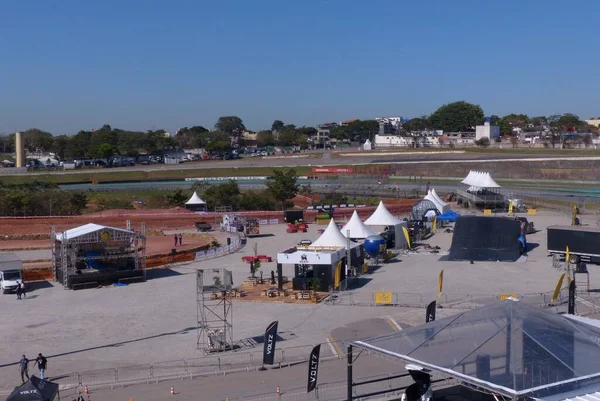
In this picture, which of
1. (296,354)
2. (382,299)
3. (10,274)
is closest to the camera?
(296,354)

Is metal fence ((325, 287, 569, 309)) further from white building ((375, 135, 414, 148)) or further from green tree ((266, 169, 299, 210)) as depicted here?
white building ((375, 135, 414, 148))

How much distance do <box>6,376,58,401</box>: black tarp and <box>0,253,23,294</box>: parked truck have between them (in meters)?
18.3

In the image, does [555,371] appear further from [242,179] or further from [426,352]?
[242,179]

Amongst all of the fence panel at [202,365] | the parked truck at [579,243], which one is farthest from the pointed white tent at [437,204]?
the fence panel at [202,365]

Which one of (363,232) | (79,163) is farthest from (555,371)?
(79,163)

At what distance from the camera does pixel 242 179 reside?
343ft

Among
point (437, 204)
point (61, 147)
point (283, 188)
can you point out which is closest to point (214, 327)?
point (437, 204)

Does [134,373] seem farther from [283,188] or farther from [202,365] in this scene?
[283,188]

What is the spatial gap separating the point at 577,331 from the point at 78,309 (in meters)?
21.6

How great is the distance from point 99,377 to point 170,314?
8367 millimetres

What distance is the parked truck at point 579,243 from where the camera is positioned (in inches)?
1452

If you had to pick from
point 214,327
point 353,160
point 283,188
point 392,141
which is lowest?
point 214,327

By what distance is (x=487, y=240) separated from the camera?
4116cm

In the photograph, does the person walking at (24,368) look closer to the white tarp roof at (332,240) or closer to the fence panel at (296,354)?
the fence panel at (296,354)
